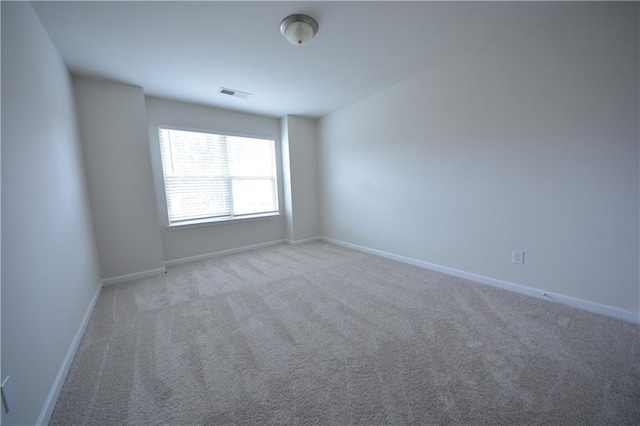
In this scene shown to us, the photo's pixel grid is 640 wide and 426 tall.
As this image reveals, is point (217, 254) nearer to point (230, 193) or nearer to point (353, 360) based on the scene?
point (230, 193)

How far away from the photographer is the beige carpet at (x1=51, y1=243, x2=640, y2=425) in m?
1.12

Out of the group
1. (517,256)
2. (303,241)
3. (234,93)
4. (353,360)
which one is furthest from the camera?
(303,241)

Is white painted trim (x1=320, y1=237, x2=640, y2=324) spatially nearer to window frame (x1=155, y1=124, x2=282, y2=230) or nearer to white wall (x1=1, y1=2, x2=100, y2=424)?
window frame (x1=155, y1=124, x2=282, y2=230)

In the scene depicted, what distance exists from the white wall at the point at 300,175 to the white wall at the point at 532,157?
1.60m

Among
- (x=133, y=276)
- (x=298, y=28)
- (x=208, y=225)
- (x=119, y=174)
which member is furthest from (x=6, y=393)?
(x=208, y=225)

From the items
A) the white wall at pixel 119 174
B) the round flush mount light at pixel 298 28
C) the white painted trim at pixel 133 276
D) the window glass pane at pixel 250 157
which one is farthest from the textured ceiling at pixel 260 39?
the white painted trim at pixel 133 276

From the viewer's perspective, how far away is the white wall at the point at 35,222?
1044 millimetres

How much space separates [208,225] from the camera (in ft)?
11.9

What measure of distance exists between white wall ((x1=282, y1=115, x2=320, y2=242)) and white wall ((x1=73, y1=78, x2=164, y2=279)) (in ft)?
6.83

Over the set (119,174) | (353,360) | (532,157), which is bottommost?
(353,360)

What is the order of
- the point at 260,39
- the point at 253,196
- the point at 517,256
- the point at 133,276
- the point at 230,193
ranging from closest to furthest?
1. the point at 260,39
2. the point at 517,256
3. the point at 133,276
4. the point at 230,193
5. the point at 253,196

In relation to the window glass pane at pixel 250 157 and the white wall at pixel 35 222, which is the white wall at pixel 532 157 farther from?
the white wall at pixel 35 222

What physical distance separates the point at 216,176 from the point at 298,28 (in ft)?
8.42

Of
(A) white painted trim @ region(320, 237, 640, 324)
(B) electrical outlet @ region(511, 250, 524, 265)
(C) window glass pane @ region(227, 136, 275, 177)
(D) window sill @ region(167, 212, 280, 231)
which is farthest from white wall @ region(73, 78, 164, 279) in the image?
(B) electrical outlet @ region(511, 250, 524, 265)
